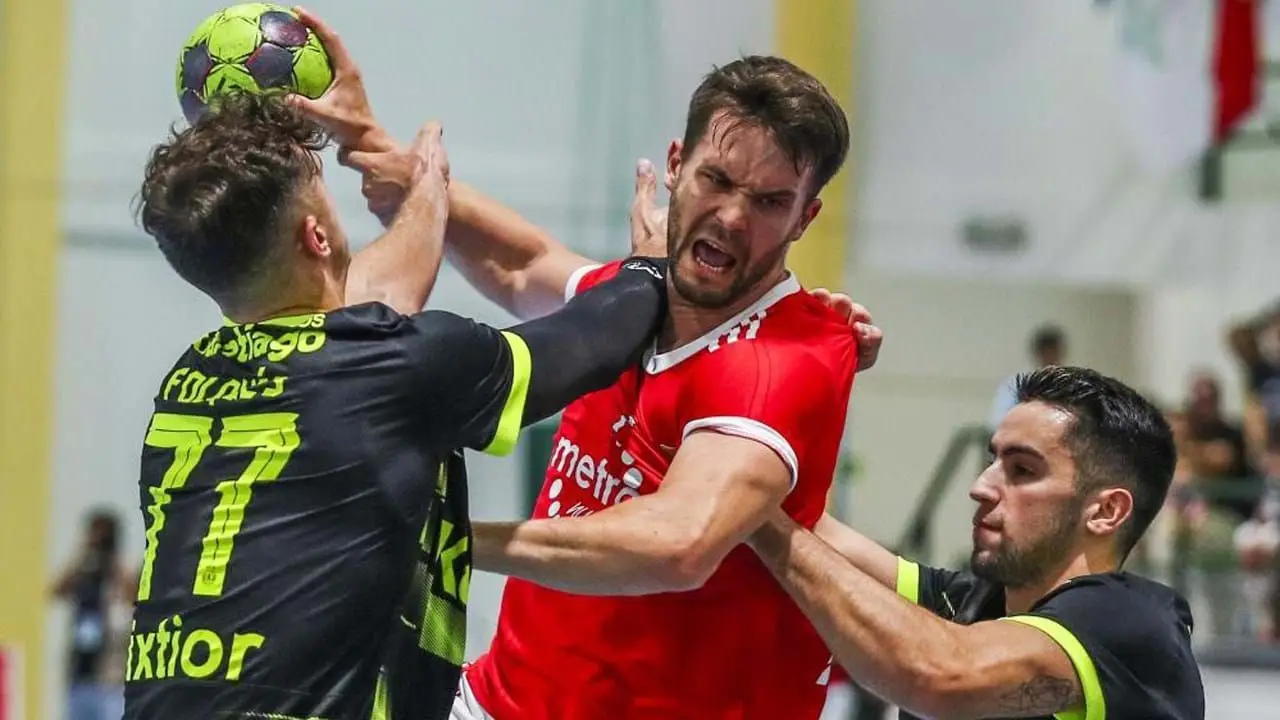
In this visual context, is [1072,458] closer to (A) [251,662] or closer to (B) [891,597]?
(B) [891,597]

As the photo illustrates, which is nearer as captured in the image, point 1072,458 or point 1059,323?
point 1072,458

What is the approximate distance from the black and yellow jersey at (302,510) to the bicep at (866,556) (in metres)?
1.23

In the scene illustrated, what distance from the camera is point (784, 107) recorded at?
3883mm

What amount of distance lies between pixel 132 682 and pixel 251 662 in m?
0.26

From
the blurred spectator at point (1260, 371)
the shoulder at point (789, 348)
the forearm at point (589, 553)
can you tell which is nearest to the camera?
the forearm at point (589, 553)

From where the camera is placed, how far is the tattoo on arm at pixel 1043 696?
12.8 feet

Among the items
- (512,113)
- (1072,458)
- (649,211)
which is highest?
(649,211)

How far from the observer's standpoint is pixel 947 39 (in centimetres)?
1517

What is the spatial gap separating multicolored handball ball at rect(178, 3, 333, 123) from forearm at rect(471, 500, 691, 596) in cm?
108

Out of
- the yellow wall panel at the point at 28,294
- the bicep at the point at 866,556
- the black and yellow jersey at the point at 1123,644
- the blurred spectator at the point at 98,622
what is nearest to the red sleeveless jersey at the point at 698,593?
the bicep at the point at 866,556

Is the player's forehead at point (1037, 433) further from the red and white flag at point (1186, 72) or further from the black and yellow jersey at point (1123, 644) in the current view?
the red and white flag at point (1186, 72)

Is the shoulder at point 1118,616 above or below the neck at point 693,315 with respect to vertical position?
below

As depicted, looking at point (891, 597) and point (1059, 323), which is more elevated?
point (891, 597)

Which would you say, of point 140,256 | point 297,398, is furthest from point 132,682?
point 140,256
